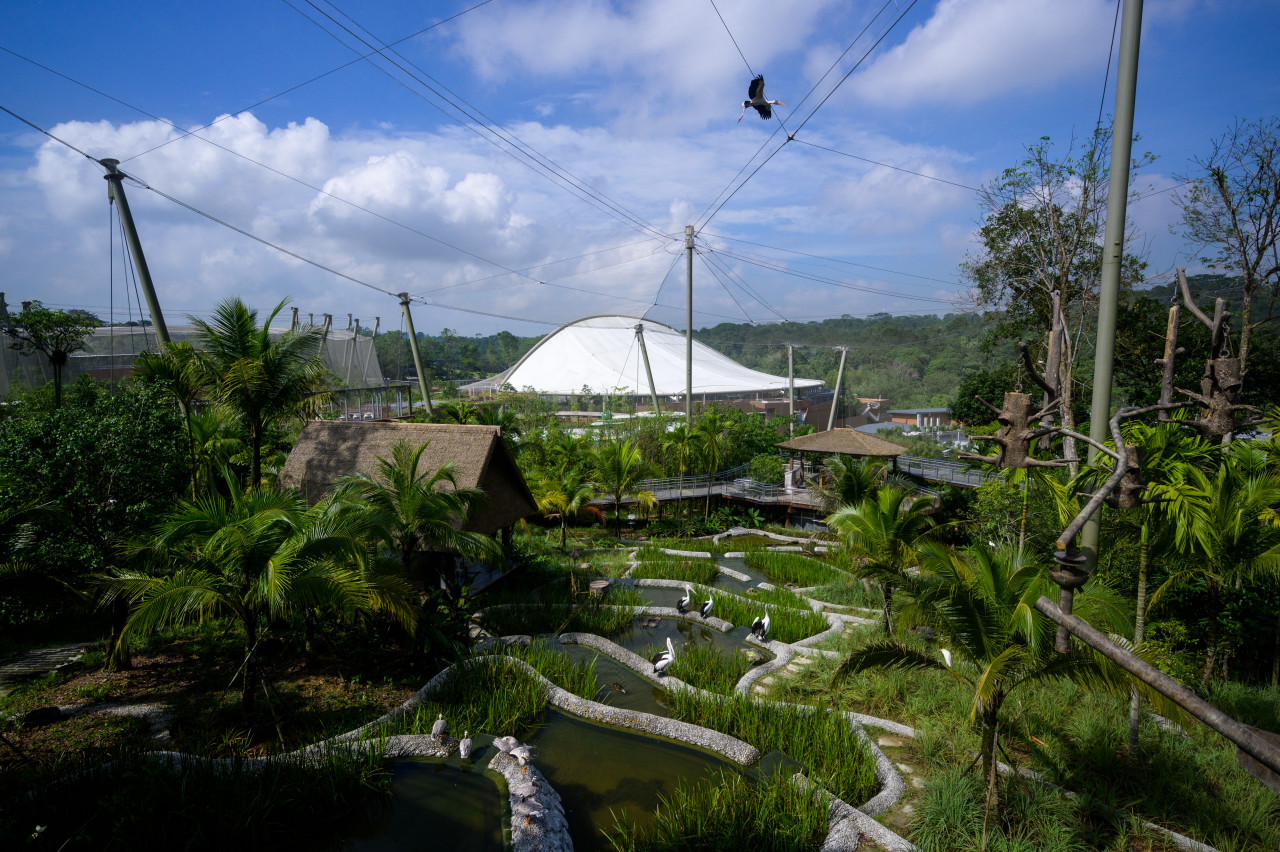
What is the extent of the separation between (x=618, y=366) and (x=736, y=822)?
4963 cm

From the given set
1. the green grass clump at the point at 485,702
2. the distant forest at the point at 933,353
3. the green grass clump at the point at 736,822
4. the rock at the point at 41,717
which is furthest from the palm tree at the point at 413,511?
the distant forest at the point at 933,353

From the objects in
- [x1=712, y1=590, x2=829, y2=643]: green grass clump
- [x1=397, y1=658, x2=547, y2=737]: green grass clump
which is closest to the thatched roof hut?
[x1=397, y1=658, x2=547, y2=737]: green grass clump

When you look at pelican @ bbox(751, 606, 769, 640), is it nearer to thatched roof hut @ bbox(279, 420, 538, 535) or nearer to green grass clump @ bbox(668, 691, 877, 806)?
green grass clump @ bbox(668, 691, 877, 806)

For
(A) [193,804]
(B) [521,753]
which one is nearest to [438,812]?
(B) [521,753]

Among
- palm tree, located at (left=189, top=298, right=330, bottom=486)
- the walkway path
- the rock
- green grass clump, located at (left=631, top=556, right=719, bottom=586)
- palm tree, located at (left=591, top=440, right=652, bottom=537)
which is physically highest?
palm tree, located at (left=189, top=298, right=330, bottom=486)

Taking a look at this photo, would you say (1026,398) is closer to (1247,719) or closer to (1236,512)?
(1236,512)

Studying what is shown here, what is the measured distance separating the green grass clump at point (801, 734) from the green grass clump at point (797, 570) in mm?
6110

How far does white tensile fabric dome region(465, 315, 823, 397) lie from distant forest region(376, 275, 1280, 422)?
510 centimetres

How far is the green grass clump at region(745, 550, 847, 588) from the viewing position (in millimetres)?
13023

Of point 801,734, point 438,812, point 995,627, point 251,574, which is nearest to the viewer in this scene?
point 995,627

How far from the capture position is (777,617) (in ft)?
33.4

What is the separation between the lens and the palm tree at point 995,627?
14.6 feet

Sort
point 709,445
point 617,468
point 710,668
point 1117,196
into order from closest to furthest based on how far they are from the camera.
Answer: point 1117,196 → point 710,668 → point 617,468 → point 709,445

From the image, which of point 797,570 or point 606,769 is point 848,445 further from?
point 606,769
